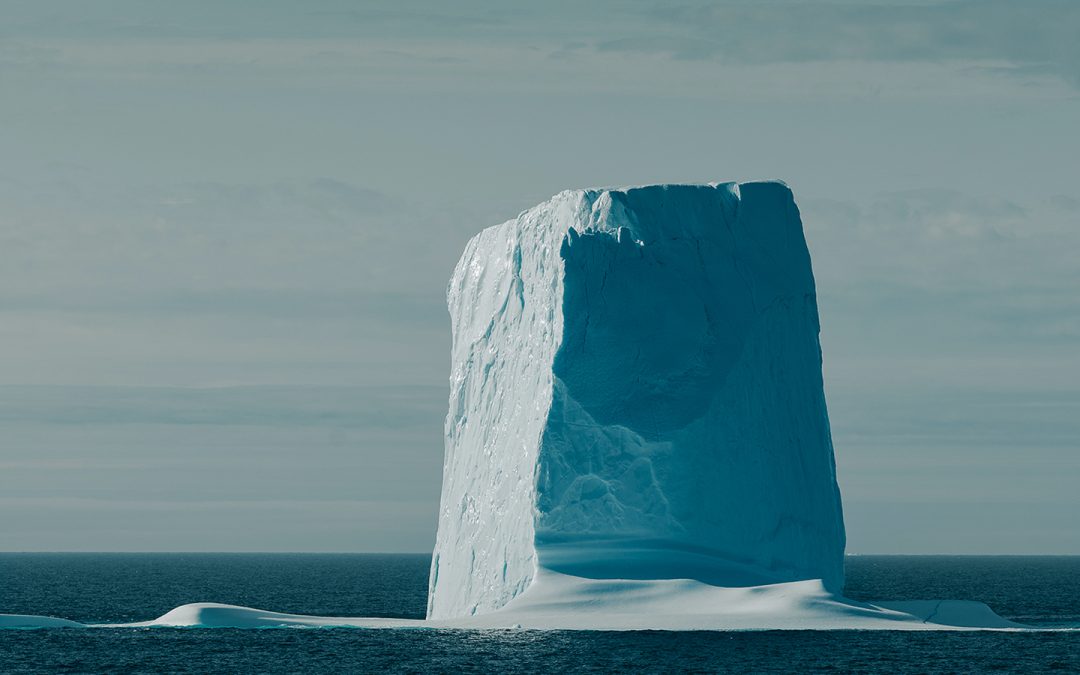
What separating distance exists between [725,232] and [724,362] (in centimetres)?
337

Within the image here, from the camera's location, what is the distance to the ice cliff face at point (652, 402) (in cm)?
3888

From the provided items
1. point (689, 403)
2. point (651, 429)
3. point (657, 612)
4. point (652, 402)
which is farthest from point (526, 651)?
point (689, 403)

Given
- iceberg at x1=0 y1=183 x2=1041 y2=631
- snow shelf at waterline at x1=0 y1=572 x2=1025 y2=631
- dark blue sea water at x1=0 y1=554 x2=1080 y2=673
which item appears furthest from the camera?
iceberg at x1=0 y1=183 x2=1041 y2=631

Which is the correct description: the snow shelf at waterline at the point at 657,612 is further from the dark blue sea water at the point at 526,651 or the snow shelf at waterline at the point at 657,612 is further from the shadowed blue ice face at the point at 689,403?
the shadowed blue ice face at the point at 689,403

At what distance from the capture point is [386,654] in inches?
1452

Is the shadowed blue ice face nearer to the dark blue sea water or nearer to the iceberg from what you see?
the iceberg

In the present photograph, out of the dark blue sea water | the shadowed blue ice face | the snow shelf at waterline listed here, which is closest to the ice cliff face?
the shadowed blue ice face

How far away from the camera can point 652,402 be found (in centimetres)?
3925

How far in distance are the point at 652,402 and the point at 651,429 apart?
2.09 ft

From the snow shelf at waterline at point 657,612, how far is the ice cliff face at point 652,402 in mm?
861

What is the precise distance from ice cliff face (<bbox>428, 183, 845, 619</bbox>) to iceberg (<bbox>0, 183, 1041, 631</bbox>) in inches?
1.9

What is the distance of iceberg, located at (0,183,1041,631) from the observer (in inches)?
1508

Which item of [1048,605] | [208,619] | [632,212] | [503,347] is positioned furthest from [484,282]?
[1048,605]

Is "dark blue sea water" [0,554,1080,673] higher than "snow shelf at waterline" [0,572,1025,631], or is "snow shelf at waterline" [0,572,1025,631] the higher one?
Answer: "snow shelf at waterline" [0,572,1025,631]
